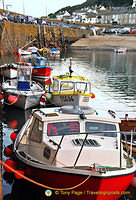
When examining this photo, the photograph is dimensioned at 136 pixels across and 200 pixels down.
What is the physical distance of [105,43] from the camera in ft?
290

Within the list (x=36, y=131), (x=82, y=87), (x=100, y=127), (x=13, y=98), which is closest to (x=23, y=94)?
(x=13, y=98)

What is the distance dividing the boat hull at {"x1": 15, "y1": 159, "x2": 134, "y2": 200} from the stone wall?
138ft

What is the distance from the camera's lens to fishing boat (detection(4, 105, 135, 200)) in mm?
7023

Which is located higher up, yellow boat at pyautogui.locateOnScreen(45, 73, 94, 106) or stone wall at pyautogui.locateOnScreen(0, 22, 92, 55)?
stone wall at pyautogui.locateOnScreen(0, 22, 92, 55)

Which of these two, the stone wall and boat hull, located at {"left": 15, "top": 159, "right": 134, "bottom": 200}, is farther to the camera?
the stone wall

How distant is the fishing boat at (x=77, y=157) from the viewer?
7023mm

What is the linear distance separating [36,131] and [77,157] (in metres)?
2.10

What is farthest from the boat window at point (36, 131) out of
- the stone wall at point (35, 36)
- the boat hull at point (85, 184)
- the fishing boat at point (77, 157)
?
the stone wall at point (35, 36)

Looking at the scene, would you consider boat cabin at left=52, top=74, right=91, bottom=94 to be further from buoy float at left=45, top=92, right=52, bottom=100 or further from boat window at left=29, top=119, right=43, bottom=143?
boat window at left=29, top=119, right=43, bottom=143

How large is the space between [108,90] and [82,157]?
2060cm

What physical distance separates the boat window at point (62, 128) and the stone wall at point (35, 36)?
40991 mm

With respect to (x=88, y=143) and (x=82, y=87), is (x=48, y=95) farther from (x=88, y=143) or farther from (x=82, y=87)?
(x=88, y=143)

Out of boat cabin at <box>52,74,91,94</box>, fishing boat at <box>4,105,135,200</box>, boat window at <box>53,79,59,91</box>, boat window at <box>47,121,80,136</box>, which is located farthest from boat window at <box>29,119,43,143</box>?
boat window at <box>53,79,59,91</box>

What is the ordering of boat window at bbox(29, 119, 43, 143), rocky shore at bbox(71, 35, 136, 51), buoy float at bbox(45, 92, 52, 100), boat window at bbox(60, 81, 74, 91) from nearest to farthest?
boat window at bbox(29, 119, 43, 143) → boat window at bbox(60, 81, 74, 91) → buoy float at bbox(45, 92, 52, 100) → rocky shore at bbox(71, 35, 136, 51)
